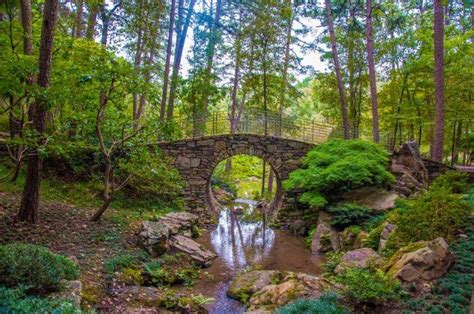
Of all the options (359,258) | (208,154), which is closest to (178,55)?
(208,154)

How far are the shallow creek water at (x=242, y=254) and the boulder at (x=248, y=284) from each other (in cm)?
14

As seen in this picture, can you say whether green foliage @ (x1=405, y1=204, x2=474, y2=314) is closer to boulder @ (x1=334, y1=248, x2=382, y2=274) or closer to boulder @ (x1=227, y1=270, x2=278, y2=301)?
boulder @ (x1=334, y1=248, x2=382, y2=274)

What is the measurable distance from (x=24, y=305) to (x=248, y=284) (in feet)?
12.8

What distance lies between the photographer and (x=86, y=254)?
5824mm

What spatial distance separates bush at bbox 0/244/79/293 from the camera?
11.6 feet

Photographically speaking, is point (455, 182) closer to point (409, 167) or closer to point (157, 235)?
point (409, 167)

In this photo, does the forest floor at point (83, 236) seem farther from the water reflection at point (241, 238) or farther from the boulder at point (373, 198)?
the boulder at point (373, 198)

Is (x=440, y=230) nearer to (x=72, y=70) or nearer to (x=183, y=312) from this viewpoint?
(x=183, y=312)

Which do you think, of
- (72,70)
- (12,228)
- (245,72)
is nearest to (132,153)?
(72,70)

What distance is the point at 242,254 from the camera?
8812 mm

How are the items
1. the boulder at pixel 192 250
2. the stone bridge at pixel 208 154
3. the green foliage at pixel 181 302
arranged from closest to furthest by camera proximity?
the green foliage at pixel 181 302 < the boulder at pixel 192 250 < the stone bridge at pixel 208 154

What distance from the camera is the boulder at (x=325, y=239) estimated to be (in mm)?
8734

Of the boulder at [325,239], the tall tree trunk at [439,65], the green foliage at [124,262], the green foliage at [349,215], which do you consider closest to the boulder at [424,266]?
the boulder at [325,239]

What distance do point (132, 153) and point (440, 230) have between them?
5.88 meters
